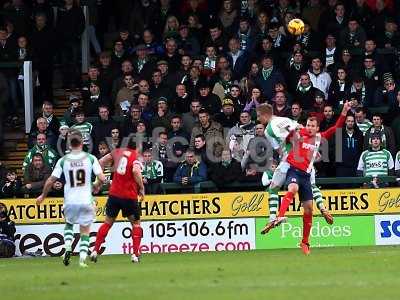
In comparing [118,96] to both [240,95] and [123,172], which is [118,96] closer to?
[240,95]

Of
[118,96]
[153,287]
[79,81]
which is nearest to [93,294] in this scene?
[153,287]

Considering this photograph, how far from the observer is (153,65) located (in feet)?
88.1

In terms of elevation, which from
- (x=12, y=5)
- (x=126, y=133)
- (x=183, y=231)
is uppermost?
(x=12, y=5)

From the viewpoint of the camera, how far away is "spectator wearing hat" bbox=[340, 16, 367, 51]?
26719 millimetres

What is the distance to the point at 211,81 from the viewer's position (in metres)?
26.2

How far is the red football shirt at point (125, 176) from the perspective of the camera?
19797 millimetres

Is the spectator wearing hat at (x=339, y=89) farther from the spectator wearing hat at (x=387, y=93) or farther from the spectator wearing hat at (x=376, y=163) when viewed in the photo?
the spectator wearing hat at (x=376, y=163)

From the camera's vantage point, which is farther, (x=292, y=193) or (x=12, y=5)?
(x=12, y=5)

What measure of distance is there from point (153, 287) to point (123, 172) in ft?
17.0

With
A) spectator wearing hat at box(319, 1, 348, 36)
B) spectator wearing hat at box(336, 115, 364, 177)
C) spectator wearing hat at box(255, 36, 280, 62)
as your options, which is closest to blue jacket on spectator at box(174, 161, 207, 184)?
spectator wearing hat at box(336, 115, 364, 177)

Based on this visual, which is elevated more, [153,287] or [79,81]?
[79,81]

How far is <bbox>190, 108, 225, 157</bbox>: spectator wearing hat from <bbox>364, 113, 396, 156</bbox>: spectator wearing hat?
2824 millimetres

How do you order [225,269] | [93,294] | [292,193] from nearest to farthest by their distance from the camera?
1. [93,294]
2. [225,269]
3. [292,193]

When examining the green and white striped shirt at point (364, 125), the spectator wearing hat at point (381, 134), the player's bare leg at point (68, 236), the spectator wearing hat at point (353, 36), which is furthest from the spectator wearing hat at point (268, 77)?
the player's bare leg at point (68, 236)
